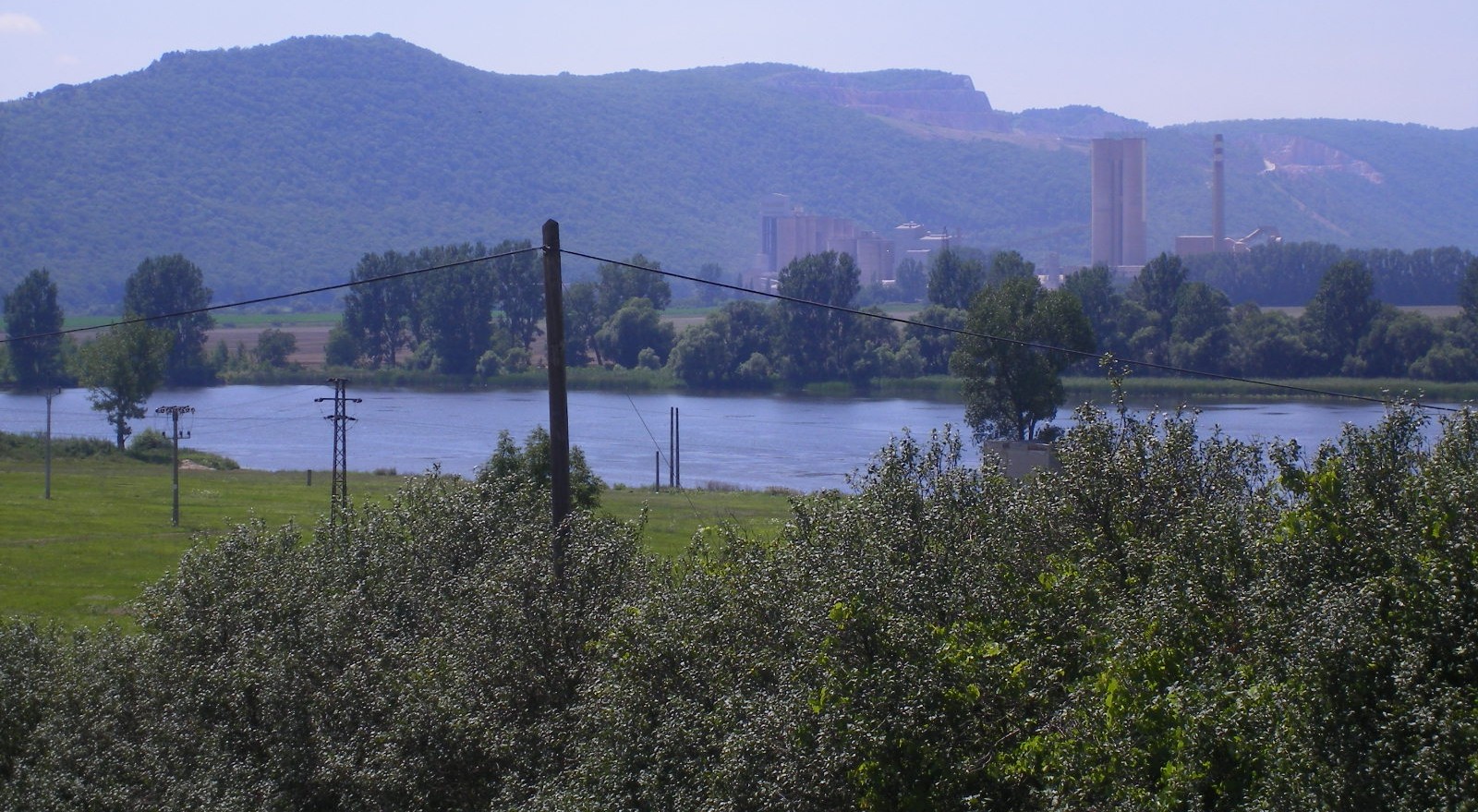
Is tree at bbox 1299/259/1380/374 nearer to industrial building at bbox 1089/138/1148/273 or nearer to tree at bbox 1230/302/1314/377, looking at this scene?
tree at bbox 1230/302/1314/377

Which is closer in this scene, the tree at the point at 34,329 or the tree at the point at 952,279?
the tree at the point at 34,329

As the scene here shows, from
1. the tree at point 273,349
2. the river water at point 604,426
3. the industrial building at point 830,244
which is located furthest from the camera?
the industrial building at point 830,244

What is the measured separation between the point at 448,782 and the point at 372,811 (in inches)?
21.5

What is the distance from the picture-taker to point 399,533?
12.8 metres

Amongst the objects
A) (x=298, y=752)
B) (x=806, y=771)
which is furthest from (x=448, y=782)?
(x=806, y=771)

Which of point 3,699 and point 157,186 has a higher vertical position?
point 157,186

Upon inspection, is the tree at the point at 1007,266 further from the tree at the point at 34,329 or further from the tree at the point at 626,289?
the tree at the point at 34,329

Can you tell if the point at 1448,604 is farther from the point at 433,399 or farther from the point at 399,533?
the point at 433,399

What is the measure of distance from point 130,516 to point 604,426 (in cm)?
2209

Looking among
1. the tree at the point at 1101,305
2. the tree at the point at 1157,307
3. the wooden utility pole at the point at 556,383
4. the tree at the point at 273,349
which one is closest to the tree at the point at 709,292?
the tree at the point at 273,349

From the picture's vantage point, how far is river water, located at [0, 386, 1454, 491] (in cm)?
4144

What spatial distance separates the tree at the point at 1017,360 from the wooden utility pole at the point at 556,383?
30141 millimetres

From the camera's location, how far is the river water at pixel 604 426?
1631 inches

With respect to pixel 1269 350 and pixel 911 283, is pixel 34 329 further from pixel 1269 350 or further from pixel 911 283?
pixel 911 283
